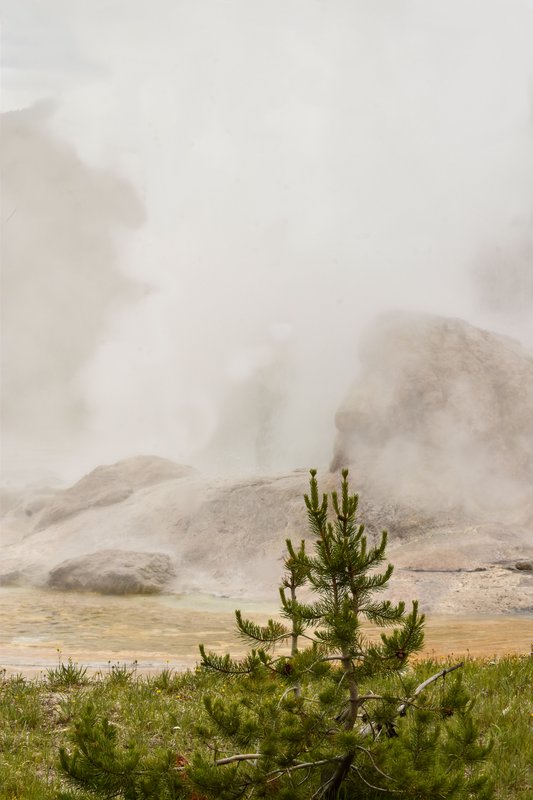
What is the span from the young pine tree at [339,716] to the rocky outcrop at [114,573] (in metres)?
16.5

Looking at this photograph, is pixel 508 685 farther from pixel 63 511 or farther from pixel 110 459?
pixel 110 459

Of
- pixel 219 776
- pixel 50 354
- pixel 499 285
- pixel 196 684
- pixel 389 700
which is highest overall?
pixel 50 354

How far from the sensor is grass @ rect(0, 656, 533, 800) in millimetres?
4992

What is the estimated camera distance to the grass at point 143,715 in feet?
16.4

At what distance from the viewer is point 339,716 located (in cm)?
403

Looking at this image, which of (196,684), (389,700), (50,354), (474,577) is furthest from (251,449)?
(50,354)

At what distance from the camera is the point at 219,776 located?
3625mm

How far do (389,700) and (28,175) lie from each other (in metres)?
→ 106

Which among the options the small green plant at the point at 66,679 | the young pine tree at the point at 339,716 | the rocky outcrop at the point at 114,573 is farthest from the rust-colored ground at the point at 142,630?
the young pine tree at the point at 339,716

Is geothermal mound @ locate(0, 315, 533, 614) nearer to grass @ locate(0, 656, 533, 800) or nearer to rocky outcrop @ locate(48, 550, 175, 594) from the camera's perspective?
rocky outcrop @ locate(48, 550, 175, 594)

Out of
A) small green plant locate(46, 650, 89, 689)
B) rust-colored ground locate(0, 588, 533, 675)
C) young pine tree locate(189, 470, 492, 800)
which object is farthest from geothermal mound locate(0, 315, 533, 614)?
young pine tree locate(189, 470, 492, 800)

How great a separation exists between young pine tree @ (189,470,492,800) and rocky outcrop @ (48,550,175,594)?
16.5m

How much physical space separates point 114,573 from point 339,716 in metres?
16.8

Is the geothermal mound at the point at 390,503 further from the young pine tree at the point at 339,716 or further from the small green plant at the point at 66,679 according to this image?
the young pine tree at the point at 339,716
